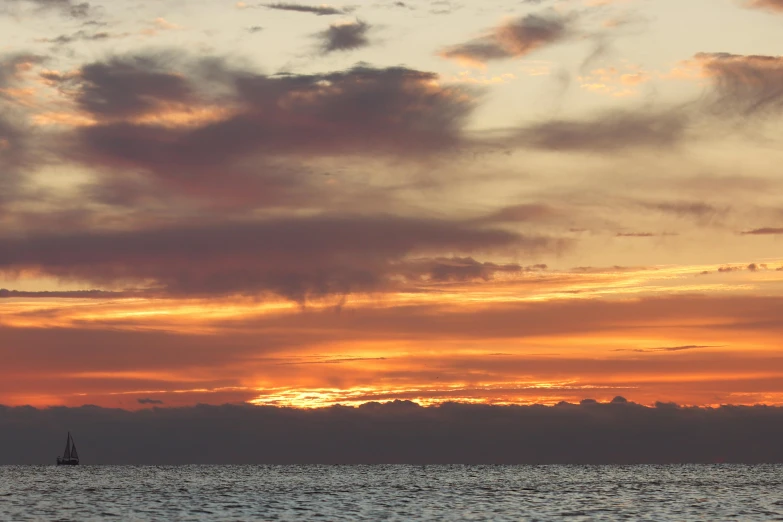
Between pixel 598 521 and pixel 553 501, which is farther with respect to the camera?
pixel 553 501

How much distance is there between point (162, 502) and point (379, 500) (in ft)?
109

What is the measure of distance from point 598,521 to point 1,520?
6554cm

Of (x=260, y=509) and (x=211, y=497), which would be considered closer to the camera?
(x=260, y=509)

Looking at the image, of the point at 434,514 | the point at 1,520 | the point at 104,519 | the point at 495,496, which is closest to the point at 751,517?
the point at 434,514

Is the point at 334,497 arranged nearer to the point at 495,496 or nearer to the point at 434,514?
the point at 495,496

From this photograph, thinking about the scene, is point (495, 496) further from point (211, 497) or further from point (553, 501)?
point (211, 497)

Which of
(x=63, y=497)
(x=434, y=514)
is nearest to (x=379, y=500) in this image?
(x=434, y=514)

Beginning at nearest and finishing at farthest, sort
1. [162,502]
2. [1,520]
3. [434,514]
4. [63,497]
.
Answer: [1,520], [434,514], [162,502], [63,497]

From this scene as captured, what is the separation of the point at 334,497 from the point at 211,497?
20546mm

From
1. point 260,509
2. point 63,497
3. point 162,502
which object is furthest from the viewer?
point 63,497

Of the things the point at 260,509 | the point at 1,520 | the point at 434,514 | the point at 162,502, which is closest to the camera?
the point at 1,520

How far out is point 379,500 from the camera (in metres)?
163

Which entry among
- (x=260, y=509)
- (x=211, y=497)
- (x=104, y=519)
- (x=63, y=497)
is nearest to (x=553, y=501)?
(x=260, y=509)

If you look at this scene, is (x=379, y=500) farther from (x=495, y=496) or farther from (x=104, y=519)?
(x=104, y=519)
